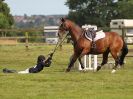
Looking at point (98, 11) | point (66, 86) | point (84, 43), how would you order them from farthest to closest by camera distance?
1. point (98, 11)
2. point (84, 43)
3. point (66, 86)

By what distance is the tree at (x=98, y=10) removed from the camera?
99250mm

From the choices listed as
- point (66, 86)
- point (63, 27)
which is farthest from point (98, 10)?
point (66, 86)

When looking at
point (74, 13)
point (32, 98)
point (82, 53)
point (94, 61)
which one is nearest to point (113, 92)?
point (32, 98)

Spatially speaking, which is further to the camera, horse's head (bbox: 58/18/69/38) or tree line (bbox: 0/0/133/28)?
tree line (bbox: 0/0/133/28)

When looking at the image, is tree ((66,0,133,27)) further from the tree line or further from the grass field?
the grass field

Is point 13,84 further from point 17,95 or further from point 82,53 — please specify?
point 82,53

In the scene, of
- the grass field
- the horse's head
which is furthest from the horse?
the grass field

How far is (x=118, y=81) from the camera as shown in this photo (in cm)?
1498

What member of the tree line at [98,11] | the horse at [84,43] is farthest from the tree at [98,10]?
the horse at [84,43]

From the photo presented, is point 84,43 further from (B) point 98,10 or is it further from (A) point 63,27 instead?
(B) point 98,10

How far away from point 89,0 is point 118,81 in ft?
305

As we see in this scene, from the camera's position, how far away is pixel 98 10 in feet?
342

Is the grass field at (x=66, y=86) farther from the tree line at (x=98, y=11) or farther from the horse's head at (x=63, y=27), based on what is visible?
the tree line at (x=98, y=11)

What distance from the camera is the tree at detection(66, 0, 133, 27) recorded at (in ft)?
326
